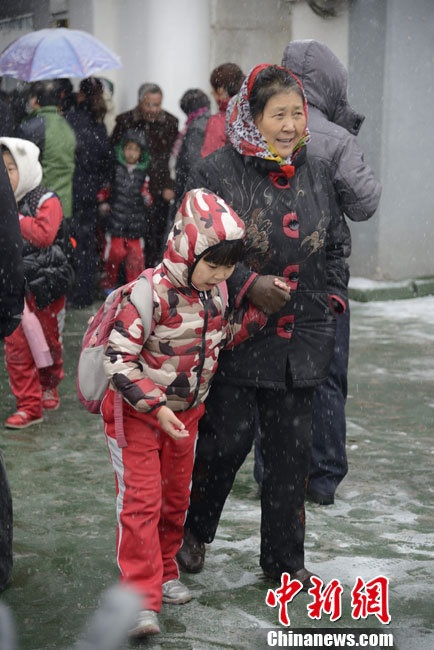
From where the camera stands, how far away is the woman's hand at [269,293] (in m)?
3.68

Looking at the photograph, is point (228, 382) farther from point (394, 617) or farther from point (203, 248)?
point (394, 617)

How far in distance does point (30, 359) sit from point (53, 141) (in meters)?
3.57

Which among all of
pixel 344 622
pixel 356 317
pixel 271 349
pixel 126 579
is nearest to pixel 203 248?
pixel 271 349

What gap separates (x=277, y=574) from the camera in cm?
401

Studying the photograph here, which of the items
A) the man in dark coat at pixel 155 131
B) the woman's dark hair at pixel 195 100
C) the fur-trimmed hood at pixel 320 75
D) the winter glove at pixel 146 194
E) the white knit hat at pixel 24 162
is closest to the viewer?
the fur-trimmed hood at pixel 320 75

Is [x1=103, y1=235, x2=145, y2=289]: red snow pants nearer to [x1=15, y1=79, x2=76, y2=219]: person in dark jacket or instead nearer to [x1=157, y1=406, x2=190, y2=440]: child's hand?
[x1=15, y1=79, x2=76, y2=219]: person in dark jacket

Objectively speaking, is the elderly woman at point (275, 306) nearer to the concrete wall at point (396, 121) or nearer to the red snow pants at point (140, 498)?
the red snow pants at point (140, 498)

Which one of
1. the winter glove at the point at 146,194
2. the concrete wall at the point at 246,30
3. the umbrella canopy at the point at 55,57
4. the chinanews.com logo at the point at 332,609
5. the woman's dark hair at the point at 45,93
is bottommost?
the chinanews.com logo at the point at 332,609

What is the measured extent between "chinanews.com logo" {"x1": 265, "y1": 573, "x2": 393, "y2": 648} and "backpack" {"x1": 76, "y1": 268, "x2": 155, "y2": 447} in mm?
816

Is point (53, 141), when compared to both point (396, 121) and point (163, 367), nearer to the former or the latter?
point (396, 121)

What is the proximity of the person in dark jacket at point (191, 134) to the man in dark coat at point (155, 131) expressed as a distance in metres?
0.94

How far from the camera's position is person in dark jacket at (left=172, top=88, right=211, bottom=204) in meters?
9.02

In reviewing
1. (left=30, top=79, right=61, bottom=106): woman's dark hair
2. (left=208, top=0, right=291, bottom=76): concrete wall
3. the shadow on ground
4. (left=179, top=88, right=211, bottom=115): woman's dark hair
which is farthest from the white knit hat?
(left=208, top=0, right=291, bottom=76): concrete wall

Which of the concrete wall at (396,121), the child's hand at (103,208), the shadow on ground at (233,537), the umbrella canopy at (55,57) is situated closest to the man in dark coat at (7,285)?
the shadow on ground at (233,537)
